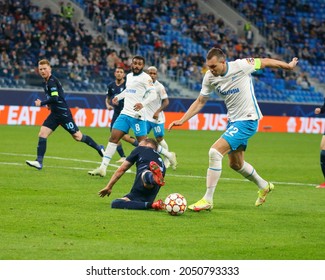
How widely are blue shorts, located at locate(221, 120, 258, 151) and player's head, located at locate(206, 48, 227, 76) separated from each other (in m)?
0.87

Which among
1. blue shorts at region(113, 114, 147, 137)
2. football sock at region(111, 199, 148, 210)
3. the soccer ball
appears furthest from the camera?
blue shorts at region(113, 114, 147, 137)

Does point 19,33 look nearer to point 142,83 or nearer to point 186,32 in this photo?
point 186,32

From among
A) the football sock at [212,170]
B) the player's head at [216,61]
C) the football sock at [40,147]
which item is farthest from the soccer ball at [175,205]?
the football sock at [40,147]

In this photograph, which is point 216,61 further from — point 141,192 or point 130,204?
point 130,204

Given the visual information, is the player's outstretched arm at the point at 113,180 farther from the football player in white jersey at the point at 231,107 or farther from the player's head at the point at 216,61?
the player's head at the point at 216,61

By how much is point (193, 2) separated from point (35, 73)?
14.5m

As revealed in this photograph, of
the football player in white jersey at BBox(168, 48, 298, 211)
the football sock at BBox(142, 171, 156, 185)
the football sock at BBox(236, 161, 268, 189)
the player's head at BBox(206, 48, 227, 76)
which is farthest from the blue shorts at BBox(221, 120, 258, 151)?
the football sock at BBox(142, 171, 156, 185)

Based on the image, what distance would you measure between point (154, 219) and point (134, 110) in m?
6.49

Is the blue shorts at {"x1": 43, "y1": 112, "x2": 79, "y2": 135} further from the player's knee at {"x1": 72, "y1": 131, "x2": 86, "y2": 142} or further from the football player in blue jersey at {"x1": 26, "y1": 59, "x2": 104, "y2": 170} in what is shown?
the player's knee at {"x1": 72, "y1": 131, "x2": 86, "y2": 142}

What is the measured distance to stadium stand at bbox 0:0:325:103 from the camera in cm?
3878

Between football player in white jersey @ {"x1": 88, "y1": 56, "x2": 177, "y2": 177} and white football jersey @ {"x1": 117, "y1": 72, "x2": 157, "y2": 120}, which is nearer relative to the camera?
football player in white jersey @ {"x1": 88, "y1": 56, "x2": 177, "y2": 177}

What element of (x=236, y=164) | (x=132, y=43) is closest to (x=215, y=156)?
(x=236, y=164)

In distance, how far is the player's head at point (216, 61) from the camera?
12914 mm

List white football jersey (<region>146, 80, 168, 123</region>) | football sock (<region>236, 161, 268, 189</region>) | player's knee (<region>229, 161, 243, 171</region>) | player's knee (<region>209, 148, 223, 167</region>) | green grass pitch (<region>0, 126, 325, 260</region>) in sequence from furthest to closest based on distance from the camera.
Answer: white football jersey (<region>146, 80, 168, 123</region>)
football sock (<region>236, 161, 268, 189</region>)
player's knee (<region>229, 161, 243, 171</region>)
player's knee (<region>209, 148, 223, 167</region>)
green grass pitch (<region>0, 126, 325, 260</region>)
